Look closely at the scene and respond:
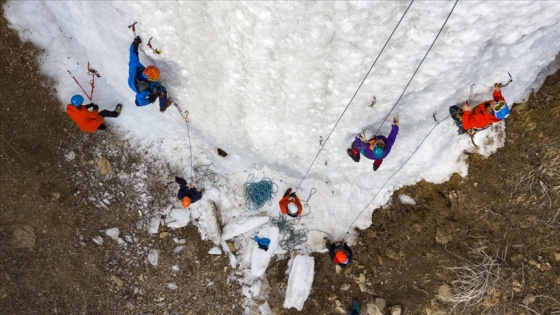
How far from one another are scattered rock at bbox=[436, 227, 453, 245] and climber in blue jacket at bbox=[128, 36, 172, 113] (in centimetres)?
449

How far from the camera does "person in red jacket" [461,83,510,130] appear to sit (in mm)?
4684

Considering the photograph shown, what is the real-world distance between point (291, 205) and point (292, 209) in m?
0.07

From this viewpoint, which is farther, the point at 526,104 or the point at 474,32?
the point at 526,104

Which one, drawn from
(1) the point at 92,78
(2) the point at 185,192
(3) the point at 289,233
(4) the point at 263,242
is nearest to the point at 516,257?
(3) the point at 289,233

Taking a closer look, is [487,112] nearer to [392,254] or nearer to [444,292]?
[392,254]

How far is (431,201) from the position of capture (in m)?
6.17

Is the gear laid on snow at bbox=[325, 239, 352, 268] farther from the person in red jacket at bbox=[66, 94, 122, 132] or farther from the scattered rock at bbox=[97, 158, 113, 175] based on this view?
the person in red jacket at bbox=[66, 94, 122, 132]

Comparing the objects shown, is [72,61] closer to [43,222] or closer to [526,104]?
[43,222]

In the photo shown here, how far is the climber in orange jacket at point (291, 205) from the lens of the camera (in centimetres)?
621

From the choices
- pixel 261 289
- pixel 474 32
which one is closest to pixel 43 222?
→ pixel 261 289

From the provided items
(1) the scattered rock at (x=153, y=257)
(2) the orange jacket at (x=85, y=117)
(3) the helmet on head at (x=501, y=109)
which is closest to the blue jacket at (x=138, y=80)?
(2) the orange jacket at (x=85, y=117)

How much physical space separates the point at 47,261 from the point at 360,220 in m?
5.03

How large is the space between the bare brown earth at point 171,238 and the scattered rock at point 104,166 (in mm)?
72

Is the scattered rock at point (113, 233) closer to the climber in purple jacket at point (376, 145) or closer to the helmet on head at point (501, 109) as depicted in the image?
the climber in purple jacket at point (376, 145)
